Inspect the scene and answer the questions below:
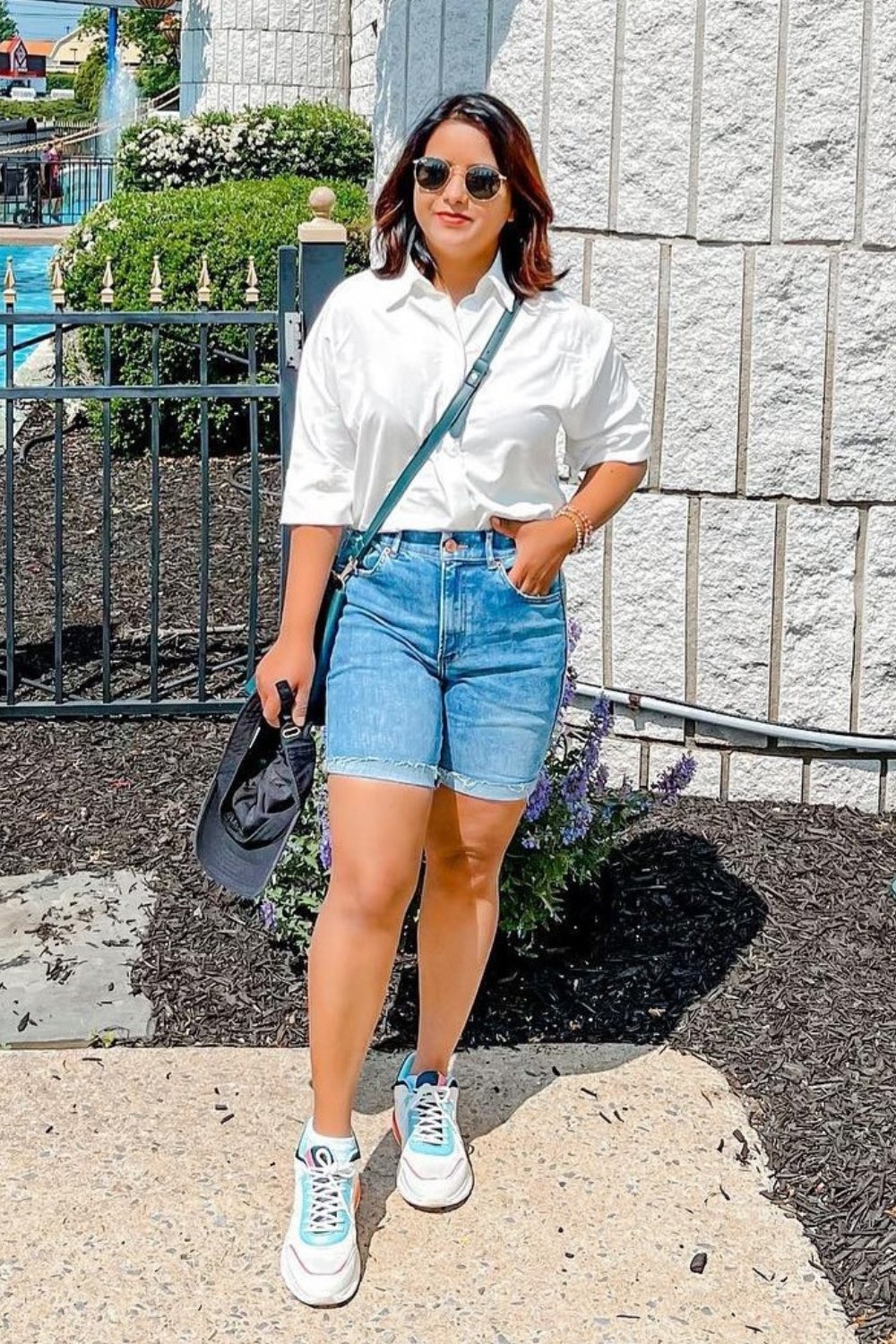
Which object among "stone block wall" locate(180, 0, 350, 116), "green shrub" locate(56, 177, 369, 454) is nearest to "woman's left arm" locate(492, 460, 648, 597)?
"green shrub" locate(56, 177, 369, 454)

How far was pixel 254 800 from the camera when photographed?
3072 millimetres

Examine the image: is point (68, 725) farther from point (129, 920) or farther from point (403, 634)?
point (403, 634)

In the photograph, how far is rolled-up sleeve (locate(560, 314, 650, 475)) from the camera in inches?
113

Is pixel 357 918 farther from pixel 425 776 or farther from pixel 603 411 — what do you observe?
pixel 603 411

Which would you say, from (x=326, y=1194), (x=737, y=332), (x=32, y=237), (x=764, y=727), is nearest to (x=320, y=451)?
(x=326, y=1194)

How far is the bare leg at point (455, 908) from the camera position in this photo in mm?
2941

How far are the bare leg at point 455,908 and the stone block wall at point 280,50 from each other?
16.2m

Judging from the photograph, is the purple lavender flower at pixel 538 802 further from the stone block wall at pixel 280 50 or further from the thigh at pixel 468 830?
the stone block wall at pixel 280 50

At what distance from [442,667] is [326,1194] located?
869mm

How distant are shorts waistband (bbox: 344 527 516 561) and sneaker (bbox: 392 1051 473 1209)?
3.15ft

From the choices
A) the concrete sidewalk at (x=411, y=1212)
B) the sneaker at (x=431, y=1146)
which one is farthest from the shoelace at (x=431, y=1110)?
the concrete sidewalk at (x=411, y=1212)

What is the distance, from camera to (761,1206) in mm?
3139

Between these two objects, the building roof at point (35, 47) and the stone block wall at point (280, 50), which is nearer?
the stone block wall at point (280, 50)

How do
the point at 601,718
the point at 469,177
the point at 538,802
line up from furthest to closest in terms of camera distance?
the point at 601,718 → the point at 538,802 → the point at 469,177
